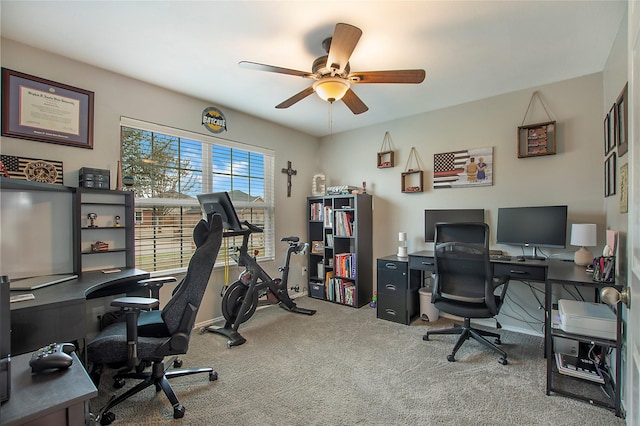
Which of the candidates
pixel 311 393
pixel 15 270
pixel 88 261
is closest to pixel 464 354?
pixel 311 393

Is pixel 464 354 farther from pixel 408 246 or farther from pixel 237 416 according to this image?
pixel 237 416

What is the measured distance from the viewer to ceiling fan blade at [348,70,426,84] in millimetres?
2020

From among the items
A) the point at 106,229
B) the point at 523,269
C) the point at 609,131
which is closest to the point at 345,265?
the point at 523,269

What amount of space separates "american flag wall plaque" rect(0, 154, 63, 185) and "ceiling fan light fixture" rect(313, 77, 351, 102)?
216 centimetres

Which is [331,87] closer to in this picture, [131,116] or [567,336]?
[131,116]

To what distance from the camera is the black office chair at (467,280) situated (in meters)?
2.43

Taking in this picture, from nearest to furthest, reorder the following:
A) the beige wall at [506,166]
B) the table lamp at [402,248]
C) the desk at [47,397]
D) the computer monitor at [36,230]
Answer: the desk at [47,397] → the computer monitor at [36,230] → the beige wall at [506,166] → the table lamp at [402,248]

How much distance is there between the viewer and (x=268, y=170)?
4.13m

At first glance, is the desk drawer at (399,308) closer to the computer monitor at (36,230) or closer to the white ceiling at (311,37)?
the white ceiling at (311,37)

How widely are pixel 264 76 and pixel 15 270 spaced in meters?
2.47

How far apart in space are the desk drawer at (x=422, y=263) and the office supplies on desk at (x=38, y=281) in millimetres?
3076

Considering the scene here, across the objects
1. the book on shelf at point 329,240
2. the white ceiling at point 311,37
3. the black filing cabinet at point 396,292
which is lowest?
the black filing cabinet at point 396,292

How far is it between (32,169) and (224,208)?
4.63 ft

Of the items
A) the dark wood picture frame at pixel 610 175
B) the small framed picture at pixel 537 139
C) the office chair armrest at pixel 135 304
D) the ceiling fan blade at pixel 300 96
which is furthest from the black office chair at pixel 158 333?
the small framed picture at pixel 537 139
